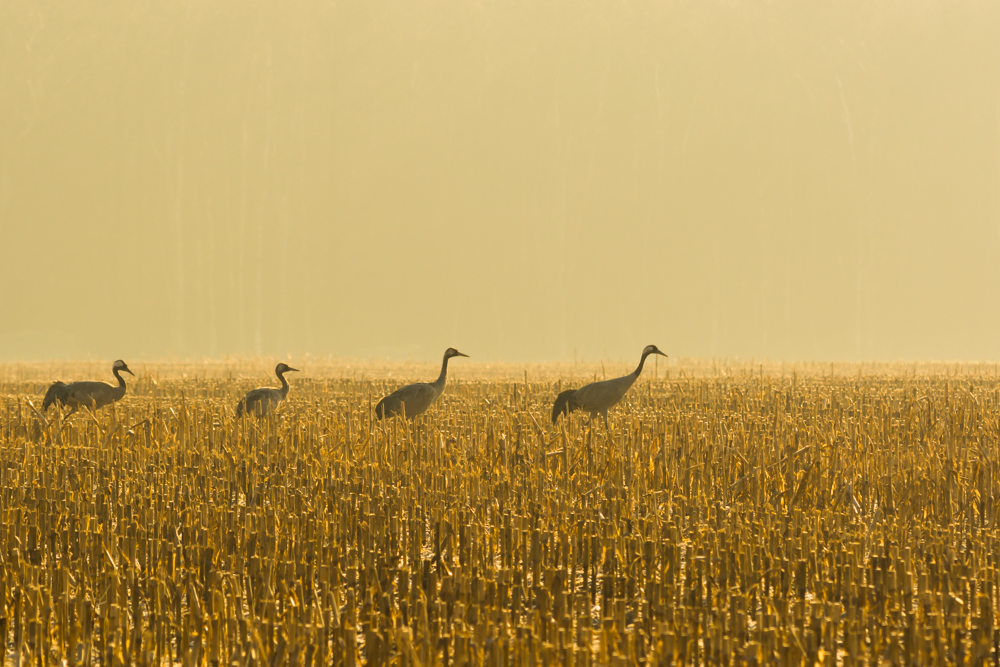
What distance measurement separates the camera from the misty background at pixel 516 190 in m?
98.8

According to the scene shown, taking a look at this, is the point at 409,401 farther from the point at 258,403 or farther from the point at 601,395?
the point at 601,395

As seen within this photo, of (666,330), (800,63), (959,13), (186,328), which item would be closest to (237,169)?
(186,328)

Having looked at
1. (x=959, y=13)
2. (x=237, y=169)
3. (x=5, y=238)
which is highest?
(x=959, y=13)

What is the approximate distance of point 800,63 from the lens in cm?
10806

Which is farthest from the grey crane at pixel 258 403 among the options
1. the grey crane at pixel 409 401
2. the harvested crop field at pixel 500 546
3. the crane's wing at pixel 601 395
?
the crane's wing at pixel 601 395

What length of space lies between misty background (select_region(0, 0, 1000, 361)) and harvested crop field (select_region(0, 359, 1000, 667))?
291 ft

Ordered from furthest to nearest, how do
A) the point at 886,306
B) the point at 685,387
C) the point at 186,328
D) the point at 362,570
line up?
the point at 186,328
the point at 886,306
the point at 685,387
the point at 362,570

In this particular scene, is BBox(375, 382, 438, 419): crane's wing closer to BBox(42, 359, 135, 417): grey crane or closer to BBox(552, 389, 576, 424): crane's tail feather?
BBox(552, 389, 576, 424): crane's tail feather

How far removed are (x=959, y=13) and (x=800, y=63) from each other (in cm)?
1734

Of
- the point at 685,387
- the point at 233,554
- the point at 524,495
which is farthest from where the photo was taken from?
the point at 685,387

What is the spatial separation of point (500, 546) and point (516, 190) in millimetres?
101487

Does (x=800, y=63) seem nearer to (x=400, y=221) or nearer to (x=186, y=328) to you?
(x=400, y=221)

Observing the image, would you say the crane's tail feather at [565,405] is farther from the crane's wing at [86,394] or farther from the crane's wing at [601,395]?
the crane's wing at [86,394]

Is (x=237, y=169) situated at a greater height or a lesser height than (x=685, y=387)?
greater
